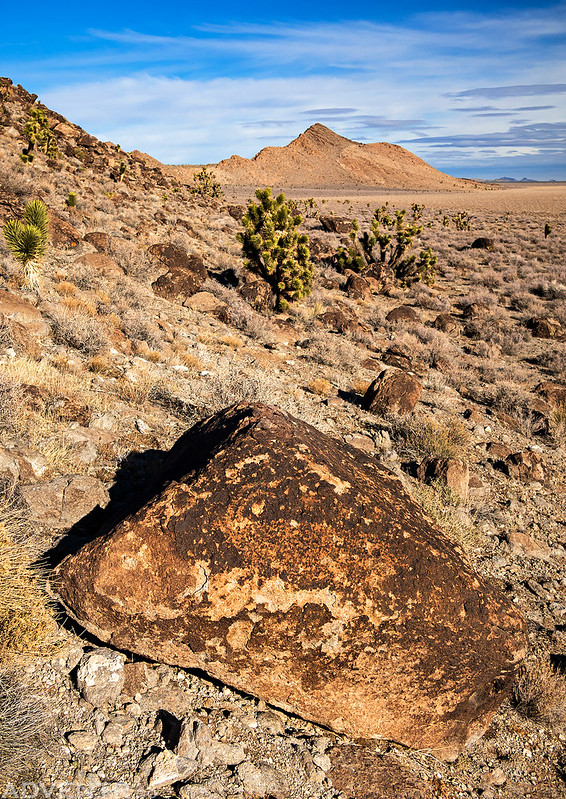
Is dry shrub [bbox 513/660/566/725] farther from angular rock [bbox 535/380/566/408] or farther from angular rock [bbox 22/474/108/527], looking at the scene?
angular rock [bbox 535/380/566/408]

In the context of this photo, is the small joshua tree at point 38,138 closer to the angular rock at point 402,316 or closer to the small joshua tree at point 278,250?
the small joshua tree at point 278,250

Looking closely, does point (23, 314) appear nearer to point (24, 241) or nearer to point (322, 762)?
point (24, 241)

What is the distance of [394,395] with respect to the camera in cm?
770

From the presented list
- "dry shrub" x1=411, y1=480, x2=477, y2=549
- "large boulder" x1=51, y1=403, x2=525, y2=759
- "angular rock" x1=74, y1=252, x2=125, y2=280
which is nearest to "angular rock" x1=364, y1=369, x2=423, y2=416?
"dry shrub" x1=411, y1=480, x2=477, y2=549

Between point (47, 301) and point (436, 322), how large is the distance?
9.90m

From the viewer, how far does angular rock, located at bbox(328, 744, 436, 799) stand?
2.63m

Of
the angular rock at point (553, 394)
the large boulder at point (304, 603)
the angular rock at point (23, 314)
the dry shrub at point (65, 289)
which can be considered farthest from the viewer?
the dry shrub at point (65, 289)

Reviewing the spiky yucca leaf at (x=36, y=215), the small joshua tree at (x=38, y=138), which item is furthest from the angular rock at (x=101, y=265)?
the small joshua tree at (x=38, y=138)

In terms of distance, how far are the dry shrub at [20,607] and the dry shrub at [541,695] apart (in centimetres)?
329

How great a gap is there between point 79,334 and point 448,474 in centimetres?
560

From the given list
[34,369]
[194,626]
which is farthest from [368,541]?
Answer: [34,369]

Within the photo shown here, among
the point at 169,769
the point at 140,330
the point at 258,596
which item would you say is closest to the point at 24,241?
the point at 140,330

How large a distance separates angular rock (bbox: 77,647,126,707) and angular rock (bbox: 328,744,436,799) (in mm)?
1285

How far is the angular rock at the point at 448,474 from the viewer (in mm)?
5793
